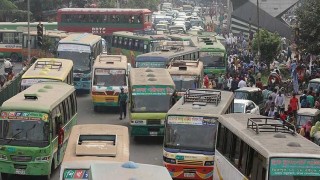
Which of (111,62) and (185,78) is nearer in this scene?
(185,78)

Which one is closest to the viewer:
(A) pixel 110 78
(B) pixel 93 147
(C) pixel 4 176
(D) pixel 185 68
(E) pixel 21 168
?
(B) pixel 93 147

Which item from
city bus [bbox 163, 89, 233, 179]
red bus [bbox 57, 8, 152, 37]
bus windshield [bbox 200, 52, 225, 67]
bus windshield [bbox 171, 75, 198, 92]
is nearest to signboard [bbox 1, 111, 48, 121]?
city bus [bbox 163, 89, 233, 179]

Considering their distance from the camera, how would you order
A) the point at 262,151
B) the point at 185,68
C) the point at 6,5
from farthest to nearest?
the point at 6,5 → the point at 185,68 → the point at 262,151

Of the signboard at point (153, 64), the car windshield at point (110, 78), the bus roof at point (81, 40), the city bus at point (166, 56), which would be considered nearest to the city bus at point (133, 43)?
the city bus at point (166, 56)

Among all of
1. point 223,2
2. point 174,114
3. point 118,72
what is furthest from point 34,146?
point 223,2

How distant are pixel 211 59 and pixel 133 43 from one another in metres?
10.0

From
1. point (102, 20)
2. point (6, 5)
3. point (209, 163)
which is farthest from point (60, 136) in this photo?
point (6, 5)

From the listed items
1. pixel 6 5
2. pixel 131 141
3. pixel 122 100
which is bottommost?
Result: pixel 131 141

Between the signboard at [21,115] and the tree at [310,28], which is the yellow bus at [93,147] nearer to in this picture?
Result: the signboard at [21,115]

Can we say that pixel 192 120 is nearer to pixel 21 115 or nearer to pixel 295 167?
pixel 21 115

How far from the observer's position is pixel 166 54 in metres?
41.5

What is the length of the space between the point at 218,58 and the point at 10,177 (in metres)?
23.6

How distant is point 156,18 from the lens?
8756cm

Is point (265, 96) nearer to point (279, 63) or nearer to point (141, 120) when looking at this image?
point (141, 120)
